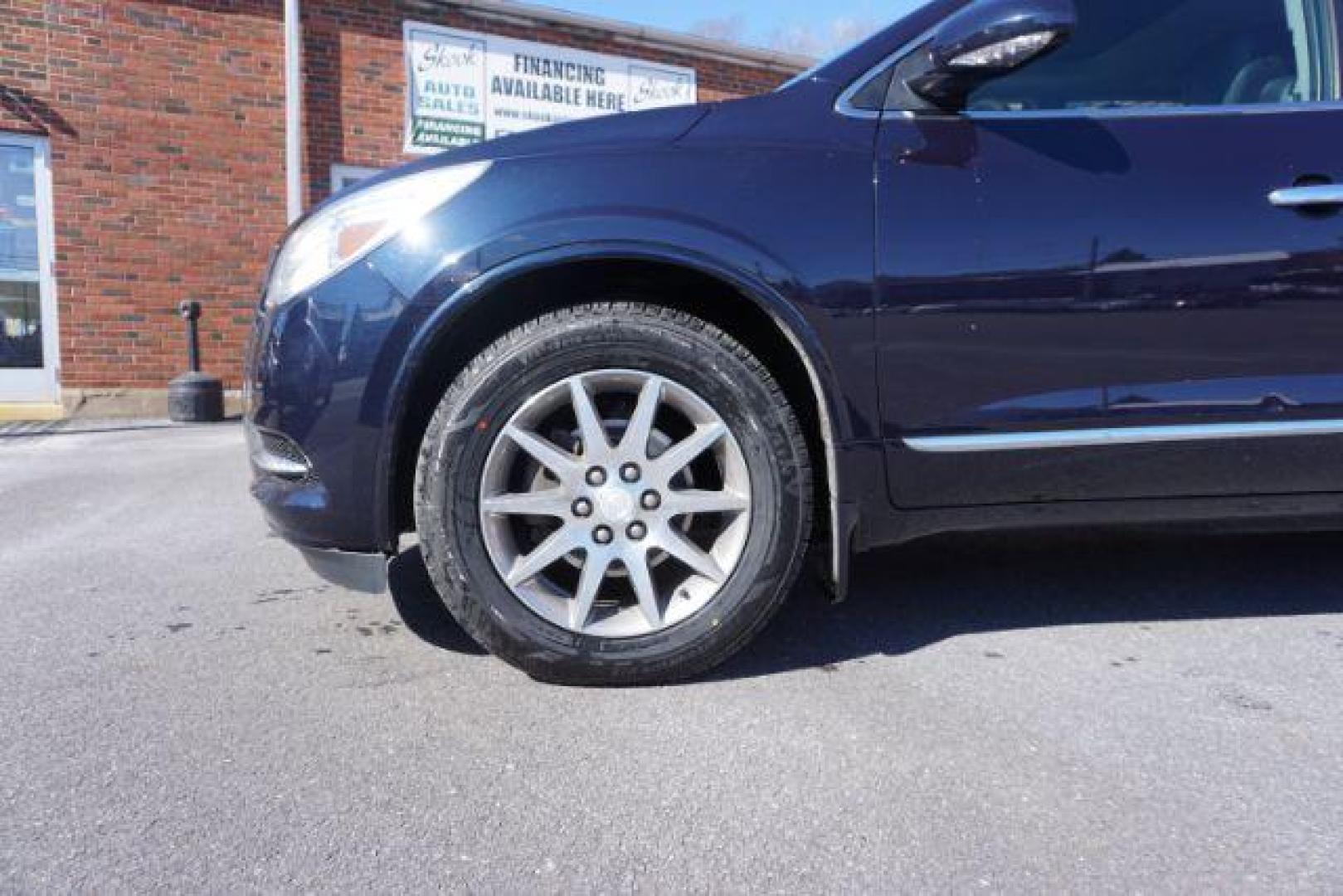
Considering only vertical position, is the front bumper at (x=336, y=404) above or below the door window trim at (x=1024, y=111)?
below

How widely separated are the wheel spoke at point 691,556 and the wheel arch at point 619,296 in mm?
309

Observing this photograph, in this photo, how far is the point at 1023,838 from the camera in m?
1.64

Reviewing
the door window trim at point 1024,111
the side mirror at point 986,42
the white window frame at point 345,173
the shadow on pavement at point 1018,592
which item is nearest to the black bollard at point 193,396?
the white window frame at point 345,173

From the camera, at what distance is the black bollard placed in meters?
7.81

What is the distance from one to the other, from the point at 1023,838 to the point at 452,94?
929 cm

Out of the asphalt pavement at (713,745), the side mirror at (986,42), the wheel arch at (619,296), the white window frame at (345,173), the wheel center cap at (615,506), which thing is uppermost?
the white window frame at (345,173)

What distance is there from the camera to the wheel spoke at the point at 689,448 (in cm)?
223

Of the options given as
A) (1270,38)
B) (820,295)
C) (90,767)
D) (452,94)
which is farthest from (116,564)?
(452,94)

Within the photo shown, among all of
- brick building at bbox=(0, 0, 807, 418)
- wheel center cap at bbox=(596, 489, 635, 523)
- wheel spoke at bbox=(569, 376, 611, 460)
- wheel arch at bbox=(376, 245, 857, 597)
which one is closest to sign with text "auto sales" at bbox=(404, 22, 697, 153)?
brick building at bbox=(0, 0, 807, 418)

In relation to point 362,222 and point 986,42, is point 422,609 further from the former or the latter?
point 986,42

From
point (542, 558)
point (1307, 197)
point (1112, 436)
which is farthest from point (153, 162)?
point (1307, 197)

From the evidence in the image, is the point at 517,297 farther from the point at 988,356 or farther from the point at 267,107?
the point at 267,107

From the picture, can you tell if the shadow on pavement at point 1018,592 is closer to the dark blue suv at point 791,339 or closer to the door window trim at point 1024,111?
the dark blue suv at point 791,339

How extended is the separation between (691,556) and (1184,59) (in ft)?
6.69
